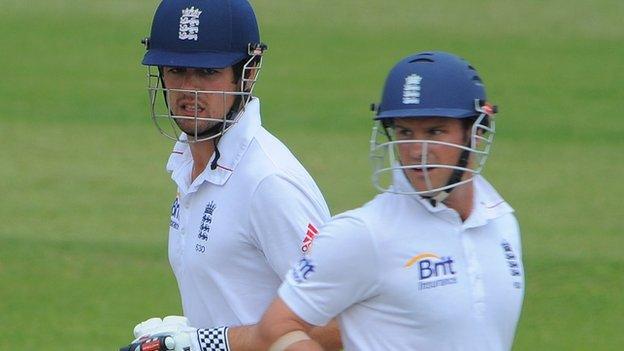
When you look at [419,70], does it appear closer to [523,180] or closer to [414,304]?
[414,304]

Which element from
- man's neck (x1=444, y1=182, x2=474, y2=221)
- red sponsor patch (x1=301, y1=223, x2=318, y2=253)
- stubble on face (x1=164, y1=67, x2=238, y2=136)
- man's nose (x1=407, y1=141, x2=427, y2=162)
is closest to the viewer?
man's nose (x1=407, y1=141, x2=427, y2=162)

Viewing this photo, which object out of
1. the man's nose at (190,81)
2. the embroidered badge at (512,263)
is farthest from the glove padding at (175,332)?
the embroidered badge at (512,263)

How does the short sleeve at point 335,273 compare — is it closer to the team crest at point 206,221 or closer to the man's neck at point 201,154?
the team crest at point 206,221

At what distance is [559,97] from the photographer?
591 inches

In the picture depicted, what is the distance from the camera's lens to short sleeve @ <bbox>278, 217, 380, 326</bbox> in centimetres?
368

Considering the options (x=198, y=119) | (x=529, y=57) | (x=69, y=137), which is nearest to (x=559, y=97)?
(x=529, y=57)

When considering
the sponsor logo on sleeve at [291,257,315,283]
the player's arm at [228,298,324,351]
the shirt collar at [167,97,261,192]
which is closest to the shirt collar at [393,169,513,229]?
the sponsor logo on sleeve at [291,257,315,283]

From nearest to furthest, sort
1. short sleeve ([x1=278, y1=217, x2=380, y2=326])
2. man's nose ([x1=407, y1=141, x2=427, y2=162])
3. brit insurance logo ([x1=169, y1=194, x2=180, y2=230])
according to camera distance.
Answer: short sleeve ([x1=278, y1=217, x2=380, y2=326]) → man's nose ([x1=407, y1=141, x2=427, y2=162]) → brit insurance logo ([x1=169, y1=194, x2=180, y2=230])

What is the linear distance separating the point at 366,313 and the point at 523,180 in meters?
8.49

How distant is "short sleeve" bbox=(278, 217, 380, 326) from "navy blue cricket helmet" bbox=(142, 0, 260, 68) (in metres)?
1.14

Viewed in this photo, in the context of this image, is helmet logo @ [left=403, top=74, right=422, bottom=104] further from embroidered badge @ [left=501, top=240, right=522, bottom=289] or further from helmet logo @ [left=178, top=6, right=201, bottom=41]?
helmet logo @ [left=178, top=6, right=201, bottom=41]

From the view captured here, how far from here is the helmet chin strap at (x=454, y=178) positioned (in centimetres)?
384

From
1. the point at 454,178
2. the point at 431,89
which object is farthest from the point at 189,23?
the point at 454,178

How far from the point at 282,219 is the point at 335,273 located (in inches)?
25.5
